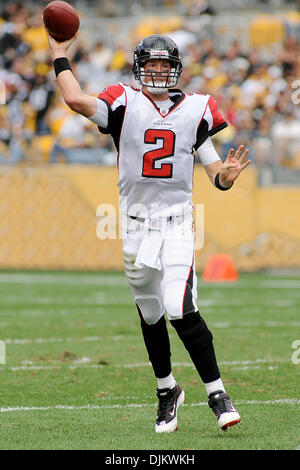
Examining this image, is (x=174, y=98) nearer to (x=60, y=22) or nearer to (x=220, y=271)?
(x=60, y=22)

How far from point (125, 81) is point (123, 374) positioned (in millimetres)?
11013

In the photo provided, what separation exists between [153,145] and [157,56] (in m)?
0.43

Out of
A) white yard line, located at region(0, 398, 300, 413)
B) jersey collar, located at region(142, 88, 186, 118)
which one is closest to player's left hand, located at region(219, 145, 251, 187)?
jersey collar, located at region(142, 88, 186, 118)

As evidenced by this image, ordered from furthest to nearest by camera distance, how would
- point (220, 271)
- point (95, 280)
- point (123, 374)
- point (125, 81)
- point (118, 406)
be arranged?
point (125, 81)
point (95, 280)
point (220, 271)
point (123, 374)
point (118, 406)

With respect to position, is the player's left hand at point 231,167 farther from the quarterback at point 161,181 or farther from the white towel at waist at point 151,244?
the white towel at waist at point 151,244

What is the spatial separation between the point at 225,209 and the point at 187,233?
9.77 meters

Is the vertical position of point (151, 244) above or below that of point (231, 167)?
below

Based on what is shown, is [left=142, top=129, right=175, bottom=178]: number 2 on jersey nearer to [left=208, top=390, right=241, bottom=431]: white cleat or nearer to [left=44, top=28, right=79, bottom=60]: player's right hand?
[left=44, top=28, right=79, bottom=60]: player's right hand

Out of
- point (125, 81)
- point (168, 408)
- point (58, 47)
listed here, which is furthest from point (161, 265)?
point (125, 81)

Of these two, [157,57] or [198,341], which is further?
[157,57]

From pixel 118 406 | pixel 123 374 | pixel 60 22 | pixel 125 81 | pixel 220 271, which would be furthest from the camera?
pixel 125 81

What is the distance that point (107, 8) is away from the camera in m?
20.4

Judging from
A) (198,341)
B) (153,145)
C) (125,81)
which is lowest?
(198,341)

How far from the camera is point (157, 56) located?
439 cm
